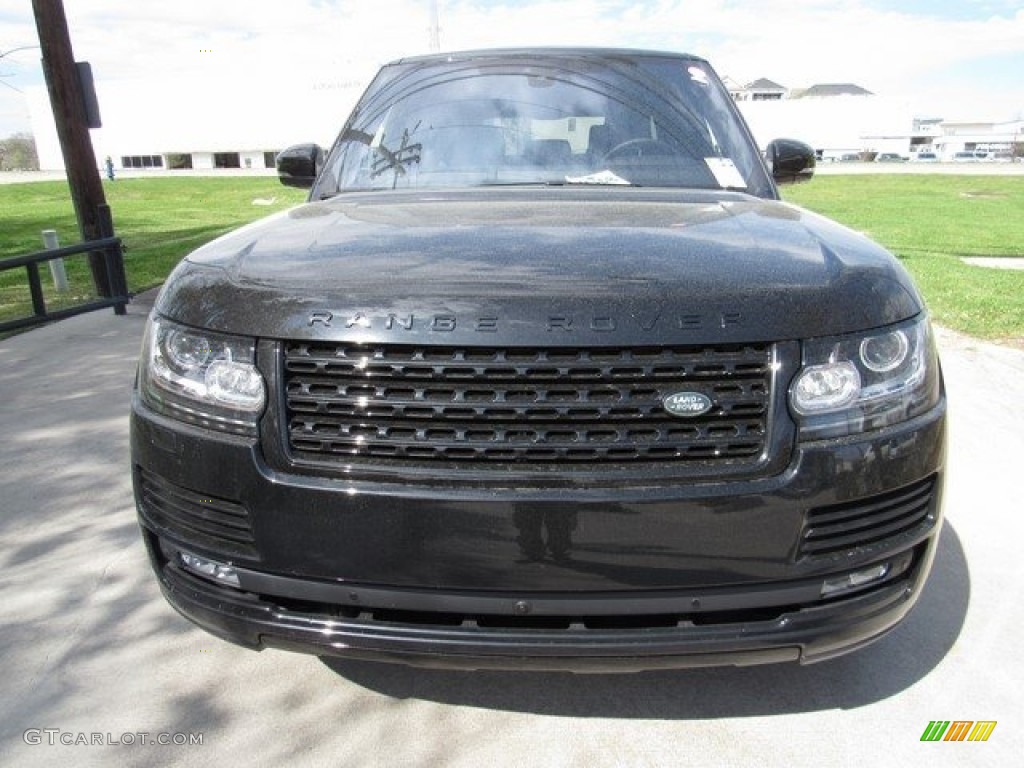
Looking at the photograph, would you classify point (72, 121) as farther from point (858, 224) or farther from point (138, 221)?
point (858, 224)

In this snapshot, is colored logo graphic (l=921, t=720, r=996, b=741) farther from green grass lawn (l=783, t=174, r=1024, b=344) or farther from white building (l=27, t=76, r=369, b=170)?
white building (l=27, t=76, r=369, b=170)

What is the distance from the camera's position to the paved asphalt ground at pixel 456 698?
231 centimetres

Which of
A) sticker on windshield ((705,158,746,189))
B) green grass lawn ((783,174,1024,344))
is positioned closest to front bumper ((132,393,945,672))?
sticker on windshield ((705,158,746,189))

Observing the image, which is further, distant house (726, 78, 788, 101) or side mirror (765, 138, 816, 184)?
distant house (726, 78, 788, 101)

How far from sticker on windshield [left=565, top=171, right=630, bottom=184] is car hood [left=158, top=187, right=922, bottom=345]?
2.29ft

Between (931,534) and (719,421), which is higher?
(719,421)

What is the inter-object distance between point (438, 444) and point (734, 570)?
2.37 ft

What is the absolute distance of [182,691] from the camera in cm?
258

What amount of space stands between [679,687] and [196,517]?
146 cm

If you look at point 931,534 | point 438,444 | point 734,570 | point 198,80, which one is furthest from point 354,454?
point 198,80

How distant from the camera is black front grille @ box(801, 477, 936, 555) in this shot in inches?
76.9

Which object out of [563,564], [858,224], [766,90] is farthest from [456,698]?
[766,90]

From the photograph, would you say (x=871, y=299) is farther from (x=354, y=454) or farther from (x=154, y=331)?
(x=154, y=331)

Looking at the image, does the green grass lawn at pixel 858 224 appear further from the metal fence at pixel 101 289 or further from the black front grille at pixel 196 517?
the black front grille at pixel 196 517
